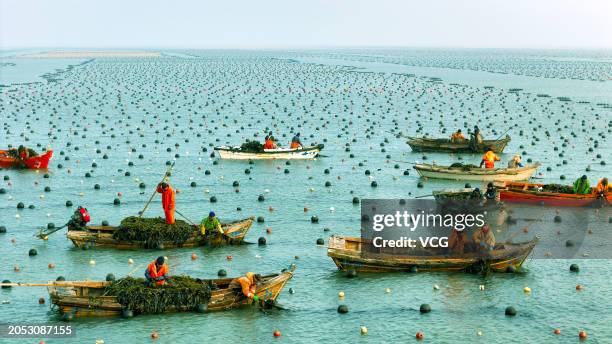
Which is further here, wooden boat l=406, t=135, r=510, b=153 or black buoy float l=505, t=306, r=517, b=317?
wooden boat l=406, t=135, r=510, b=153

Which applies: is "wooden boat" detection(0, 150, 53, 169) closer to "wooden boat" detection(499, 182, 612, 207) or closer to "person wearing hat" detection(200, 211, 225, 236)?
"person wearing hat" detection(200, 211, 225, 236)

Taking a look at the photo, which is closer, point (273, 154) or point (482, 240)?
point (482, 240)

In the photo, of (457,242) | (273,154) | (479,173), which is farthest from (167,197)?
(273,154)

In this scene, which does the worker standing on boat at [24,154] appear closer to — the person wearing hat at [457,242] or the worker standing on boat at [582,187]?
the person wearing hat at [457,242]

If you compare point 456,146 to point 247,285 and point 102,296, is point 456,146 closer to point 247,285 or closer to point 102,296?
point 247,285

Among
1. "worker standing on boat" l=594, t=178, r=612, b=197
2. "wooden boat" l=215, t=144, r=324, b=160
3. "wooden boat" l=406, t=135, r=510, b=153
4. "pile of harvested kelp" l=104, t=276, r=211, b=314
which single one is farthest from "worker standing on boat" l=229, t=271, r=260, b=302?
"wooden boat" l=406, t=135, r=510, b=153

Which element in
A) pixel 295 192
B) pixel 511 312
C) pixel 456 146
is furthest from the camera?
pixel 456 146

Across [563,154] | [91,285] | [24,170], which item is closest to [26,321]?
Answer: [91,285]
